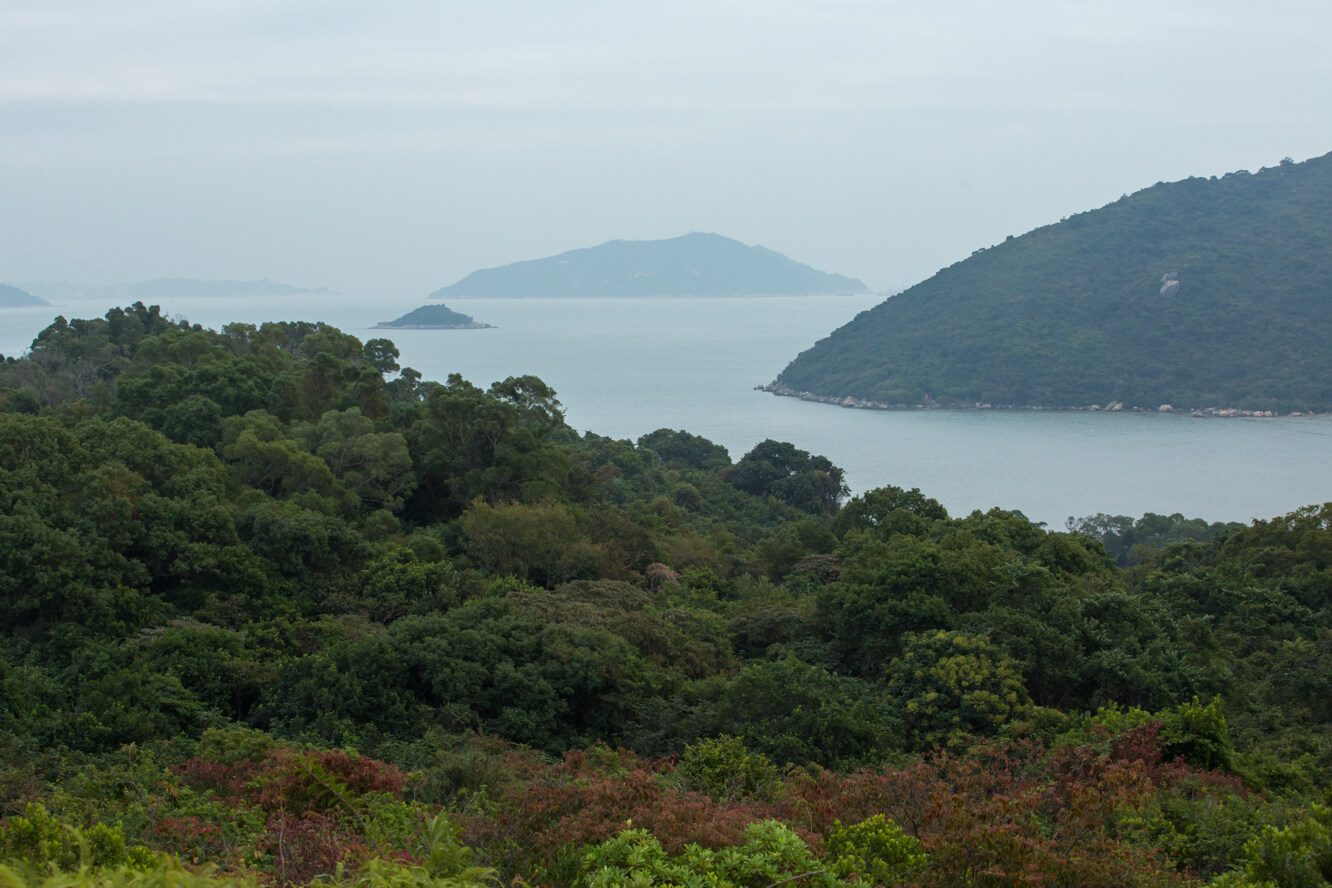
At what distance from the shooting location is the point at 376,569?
15953 mm

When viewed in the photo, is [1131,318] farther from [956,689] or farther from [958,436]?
[956,689]

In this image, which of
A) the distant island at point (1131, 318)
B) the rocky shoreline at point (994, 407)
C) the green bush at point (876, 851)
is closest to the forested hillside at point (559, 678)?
the green bush at point (876, 851)

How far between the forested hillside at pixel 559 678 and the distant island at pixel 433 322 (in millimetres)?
114280

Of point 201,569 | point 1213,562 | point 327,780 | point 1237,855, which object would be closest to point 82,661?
point 201,569

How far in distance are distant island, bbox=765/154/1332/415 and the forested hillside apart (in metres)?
62.5

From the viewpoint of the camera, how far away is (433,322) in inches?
5413

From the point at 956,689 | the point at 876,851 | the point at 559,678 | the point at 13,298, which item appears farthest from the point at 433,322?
the point at 876,851

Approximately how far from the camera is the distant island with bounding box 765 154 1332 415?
77.4 metres

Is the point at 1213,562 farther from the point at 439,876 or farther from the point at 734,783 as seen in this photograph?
the point at 439,876

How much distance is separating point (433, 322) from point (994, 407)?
8562cm

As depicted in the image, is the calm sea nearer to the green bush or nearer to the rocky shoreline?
the rocky shoreline

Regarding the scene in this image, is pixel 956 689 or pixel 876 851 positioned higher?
pixel 876 851

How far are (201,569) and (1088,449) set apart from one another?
59977 mm

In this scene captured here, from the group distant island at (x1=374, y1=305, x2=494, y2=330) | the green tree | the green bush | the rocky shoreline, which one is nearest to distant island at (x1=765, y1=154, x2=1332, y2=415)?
the rocky shoreline
